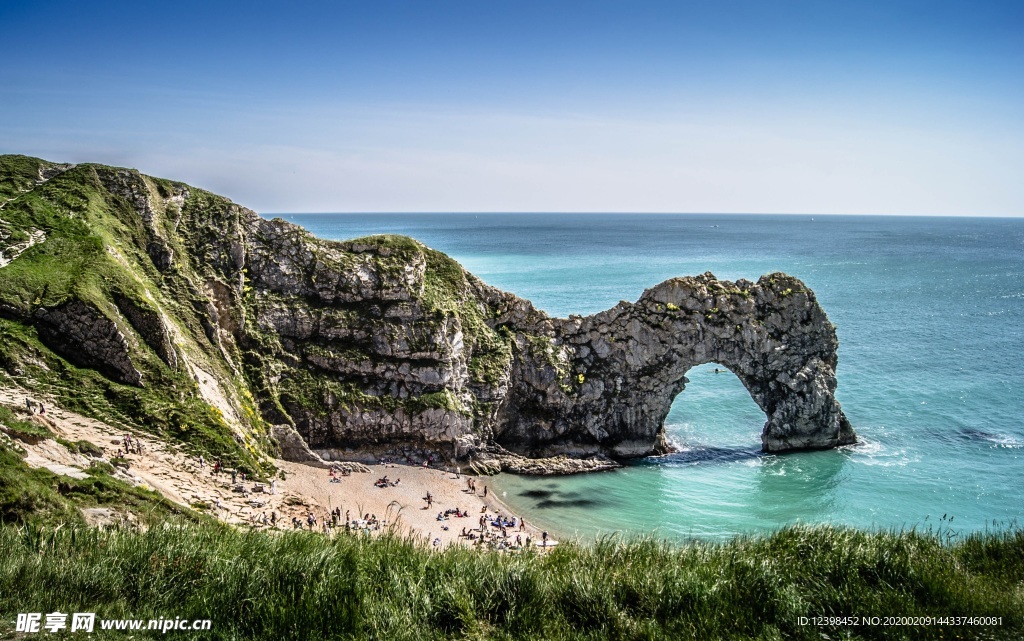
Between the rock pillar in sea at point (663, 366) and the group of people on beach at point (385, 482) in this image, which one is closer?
the group of people on beach at point (385, 482)

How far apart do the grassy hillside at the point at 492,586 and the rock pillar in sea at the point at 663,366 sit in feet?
93.8

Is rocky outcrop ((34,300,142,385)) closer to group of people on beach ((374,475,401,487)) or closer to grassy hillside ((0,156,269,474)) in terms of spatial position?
grassy hillside ((0,156,269,474))

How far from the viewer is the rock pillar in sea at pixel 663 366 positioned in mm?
43000

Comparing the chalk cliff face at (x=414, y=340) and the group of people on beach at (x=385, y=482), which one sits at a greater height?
the chalk cliff face at (x=414, y=340)

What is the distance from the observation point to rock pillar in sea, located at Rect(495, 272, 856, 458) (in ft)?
141

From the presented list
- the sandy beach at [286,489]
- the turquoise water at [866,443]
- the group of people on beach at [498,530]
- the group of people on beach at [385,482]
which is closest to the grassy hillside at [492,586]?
the turquoise water at [866,443]

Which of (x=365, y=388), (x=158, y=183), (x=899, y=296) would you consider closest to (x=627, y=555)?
(x=365, y=388)

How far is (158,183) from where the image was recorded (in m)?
43.4

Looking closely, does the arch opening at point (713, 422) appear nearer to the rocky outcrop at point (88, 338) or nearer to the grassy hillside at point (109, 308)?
the grassy hillside at point (109, 308)

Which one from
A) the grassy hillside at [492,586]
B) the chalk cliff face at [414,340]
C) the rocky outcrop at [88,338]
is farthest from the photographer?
the chalk cliff face at [414,340]

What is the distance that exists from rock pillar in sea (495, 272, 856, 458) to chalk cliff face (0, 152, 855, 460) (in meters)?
0.10

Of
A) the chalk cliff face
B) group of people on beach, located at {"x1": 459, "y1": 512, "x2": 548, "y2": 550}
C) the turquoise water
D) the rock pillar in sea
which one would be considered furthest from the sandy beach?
the rock pillar in sea

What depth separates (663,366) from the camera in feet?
144

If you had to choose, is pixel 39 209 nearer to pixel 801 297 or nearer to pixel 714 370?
pixel 801 297
